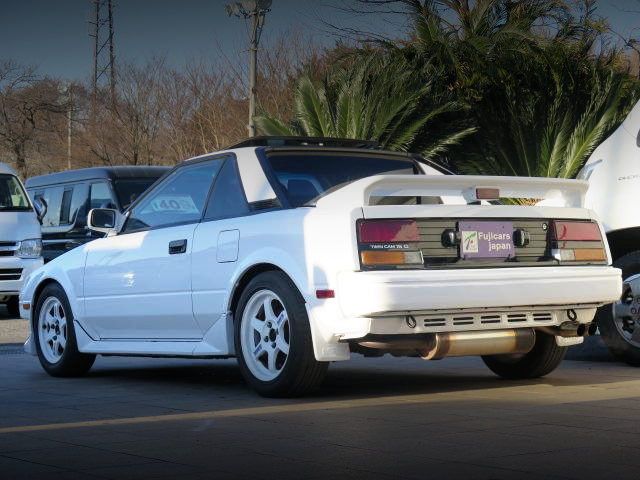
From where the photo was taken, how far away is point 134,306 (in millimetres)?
8703

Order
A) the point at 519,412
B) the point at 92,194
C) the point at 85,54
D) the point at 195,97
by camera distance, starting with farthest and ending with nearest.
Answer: the point at 85,54, the point at 195,97, the point at 92,194, the point at 519,412

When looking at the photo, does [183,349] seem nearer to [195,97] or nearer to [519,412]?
[519,412]

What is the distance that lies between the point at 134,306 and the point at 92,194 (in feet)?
36.1

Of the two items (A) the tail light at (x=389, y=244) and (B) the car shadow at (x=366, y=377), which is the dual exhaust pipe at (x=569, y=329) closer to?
(B) the car shadow at (x=366, y=377)

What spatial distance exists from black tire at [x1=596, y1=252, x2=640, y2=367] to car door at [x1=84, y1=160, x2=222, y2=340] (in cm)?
313

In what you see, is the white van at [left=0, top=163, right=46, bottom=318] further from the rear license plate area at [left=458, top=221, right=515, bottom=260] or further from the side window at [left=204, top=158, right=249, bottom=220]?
the rear license plate area at [left=458, top=221, right=515, bottom=260]

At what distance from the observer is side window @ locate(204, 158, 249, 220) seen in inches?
315

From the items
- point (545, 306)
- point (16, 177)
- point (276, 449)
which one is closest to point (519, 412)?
point (545, 306)

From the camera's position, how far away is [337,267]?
22.8 feet

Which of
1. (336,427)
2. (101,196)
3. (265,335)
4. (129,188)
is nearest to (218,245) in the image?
(265,335)

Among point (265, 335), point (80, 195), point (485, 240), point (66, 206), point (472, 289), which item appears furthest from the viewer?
point (66, 206)

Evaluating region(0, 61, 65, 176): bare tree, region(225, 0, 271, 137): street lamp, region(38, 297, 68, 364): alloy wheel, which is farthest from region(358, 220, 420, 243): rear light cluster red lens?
region(0, 61, 65, 176): bare tree

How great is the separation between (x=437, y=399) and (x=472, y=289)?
74 centimetres

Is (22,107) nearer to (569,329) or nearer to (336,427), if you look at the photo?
(569,329)
